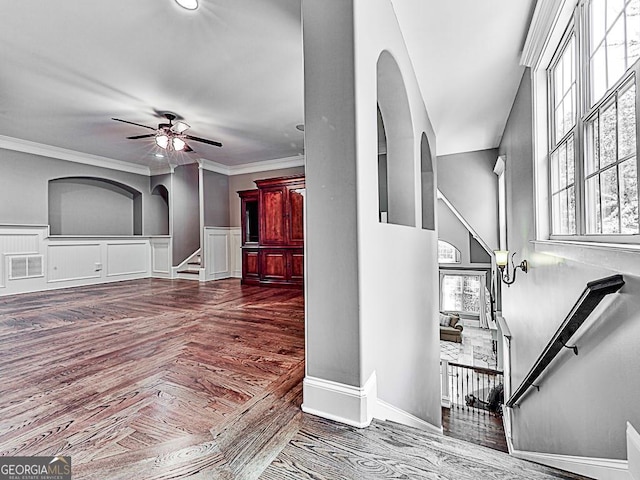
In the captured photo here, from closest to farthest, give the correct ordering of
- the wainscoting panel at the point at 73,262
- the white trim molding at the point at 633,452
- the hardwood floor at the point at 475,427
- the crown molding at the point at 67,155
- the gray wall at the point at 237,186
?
the white trim molding at the point at 633,452
the hardwood floor at the point at 475,427
the crown molding at the point at 67,155
the wainscoting panel at the point at 73,262
the gray wall at the point at 237,186

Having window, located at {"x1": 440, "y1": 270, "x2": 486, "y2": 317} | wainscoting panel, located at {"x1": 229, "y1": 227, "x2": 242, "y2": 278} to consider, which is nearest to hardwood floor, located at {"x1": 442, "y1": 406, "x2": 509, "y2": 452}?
window, located at {"x1": 440, "y1": 270, "x2": 486, "y2": 317}

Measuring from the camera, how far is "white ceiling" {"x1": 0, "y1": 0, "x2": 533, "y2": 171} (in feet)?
7.50

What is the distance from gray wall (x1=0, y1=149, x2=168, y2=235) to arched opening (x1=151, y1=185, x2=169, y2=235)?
145cm

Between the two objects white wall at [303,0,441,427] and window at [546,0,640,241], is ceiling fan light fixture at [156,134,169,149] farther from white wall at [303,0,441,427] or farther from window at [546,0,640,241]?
window at [546,0,640,241]

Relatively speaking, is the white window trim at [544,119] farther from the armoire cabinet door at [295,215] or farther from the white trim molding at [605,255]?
the armoire cabinet door at [295,215]

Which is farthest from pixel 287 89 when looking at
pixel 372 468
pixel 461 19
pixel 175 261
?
pixel 175 261

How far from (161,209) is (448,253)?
314 inches

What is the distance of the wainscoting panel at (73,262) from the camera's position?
5.56 m

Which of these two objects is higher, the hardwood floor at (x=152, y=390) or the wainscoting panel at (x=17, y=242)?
the wainscoting panel at (x=17, y=242)

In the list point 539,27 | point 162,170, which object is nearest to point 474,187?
point 539,27

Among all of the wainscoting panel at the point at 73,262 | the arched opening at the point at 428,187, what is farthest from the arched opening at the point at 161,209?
the arched opening at the point at 428,187

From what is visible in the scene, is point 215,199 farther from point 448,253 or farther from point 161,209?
point 448,253

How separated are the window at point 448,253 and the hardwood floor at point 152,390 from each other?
704 cm

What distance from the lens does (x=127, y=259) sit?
6.74m
